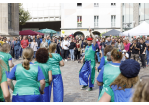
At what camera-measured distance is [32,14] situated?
46.5 meters

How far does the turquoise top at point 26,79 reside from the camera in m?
3.35

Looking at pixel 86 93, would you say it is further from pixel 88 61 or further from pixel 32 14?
pixel 32 14

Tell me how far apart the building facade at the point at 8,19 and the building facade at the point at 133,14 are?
13810 mm

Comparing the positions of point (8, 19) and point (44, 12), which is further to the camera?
point (44, 12)

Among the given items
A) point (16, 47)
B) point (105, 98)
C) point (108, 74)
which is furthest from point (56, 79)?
point (16, 47)

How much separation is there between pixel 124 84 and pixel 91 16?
37579 millimetres

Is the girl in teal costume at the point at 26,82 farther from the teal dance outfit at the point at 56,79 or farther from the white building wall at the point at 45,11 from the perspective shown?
the white building wall at the point at 45,11

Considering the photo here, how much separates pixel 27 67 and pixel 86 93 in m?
3.95

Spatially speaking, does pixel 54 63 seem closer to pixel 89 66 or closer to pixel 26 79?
pixel 26 79

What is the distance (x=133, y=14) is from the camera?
32.4 m

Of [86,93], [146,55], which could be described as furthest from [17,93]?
[146,55]

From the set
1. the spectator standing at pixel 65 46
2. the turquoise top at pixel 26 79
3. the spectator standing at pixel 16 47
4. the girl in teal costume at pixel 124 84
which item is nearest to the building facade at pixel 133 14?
the spectator standing at pixel 65 46

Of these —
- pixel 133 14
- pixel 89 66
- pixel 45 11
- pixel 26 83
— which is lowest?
pixel 89 66

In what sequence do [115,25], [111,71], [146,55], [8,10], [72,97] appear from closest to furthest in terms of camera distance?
[111,71], [72,97], [146,55], [8,10], [115,25]
